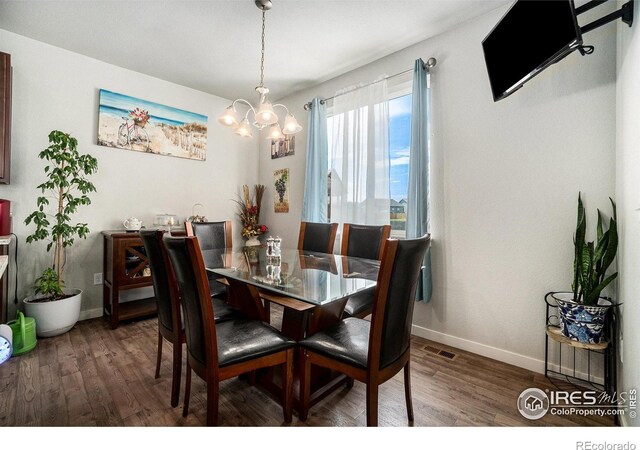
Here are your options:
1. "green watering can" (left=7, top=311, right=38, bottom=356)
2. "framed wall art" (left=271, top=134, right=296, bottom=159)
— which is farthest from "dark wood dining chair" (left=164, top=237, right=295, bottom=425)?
"framed wall art" (left=271, top=134, right=296, bottom=159)

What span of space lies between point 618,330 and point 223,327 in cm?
224

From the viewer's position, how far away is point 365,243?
2.46 m

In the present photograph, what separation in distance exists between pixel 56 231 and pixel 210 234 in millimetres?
1297

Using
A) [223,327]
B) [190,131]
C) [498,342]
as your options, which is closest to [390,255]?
[223,327]

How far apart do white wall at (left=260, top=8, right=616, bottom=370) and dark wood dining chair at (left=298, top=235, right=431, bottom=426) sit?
1192 mm

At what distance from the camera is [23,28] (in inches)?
99.0

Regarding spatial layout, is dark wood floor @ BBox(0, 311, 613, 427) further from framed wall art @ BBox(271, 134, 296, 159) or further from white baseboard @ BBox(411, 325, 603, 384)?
framed wall art @ BBox(271, 134, 296, 159)

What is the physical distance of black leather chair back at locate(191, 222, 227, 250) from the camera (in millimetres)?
2674

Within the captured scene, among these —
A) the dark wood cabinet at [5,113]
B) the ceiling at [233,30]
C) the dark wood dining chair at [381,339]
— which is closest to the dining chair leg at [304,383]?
the dark wood dining chair at [381,339]

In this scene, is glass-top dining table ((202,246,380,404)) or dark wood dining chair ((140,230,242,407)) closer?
glass-top dining table ((202,246,380,404))

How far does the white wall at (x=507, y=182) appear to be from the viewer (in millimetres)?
1852

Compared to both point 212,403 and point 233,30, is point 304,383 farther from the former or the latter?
point 233,30

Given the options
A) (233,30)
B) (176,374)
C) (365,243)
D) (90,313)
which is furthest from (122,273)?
(233,30)
